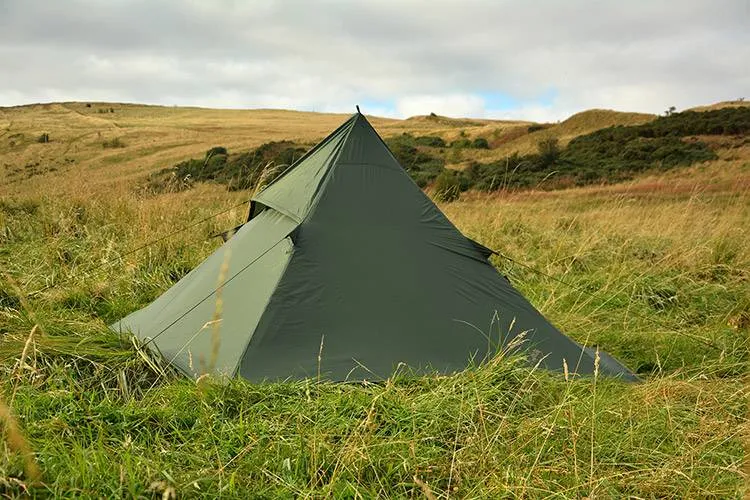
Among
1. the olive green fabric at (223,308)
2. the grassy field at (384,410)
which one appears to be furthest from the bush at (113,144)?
the olive green fabric at (223,308)

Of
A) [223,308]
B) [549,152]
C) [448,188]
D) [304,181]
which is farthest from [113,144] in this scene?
[223,308]

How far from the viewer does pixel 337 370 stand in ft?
10.2

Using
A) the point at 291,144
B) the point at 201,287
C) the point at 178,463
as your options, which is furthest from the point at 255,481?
the point at 291,144

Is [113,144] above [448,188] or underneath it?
above

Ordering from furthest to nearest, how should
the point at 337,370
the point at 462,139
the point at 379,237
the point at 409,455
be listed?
the point at 462,139, the point at 379,237, the point at 337,370, the point at 409,455

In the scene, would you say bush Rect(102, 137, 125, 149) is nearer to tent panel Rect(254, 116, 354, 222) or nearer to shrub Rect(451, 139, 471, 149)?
shrub Rect(451, 139, 471, 149)

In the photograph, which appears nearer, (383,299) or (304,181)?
(383,299)

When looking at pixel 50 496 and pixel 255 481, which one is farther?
pixel 255 481

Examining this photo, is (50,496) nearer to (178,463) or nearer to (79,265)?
(178,463)

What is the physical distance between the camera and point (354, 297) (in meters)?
3.34

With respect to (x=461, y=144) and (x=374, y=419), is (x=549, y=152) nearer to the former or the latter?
(x=461, y=144)

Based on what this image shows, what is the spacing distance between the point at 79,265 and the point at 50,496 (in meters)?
4.39

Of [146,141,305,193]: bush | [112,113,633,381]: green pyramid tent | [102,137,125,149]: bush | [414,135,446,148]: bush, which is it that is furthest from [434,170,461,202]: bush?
[102,137,125,149]: bush

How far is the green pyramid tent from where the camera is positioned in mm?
3166
